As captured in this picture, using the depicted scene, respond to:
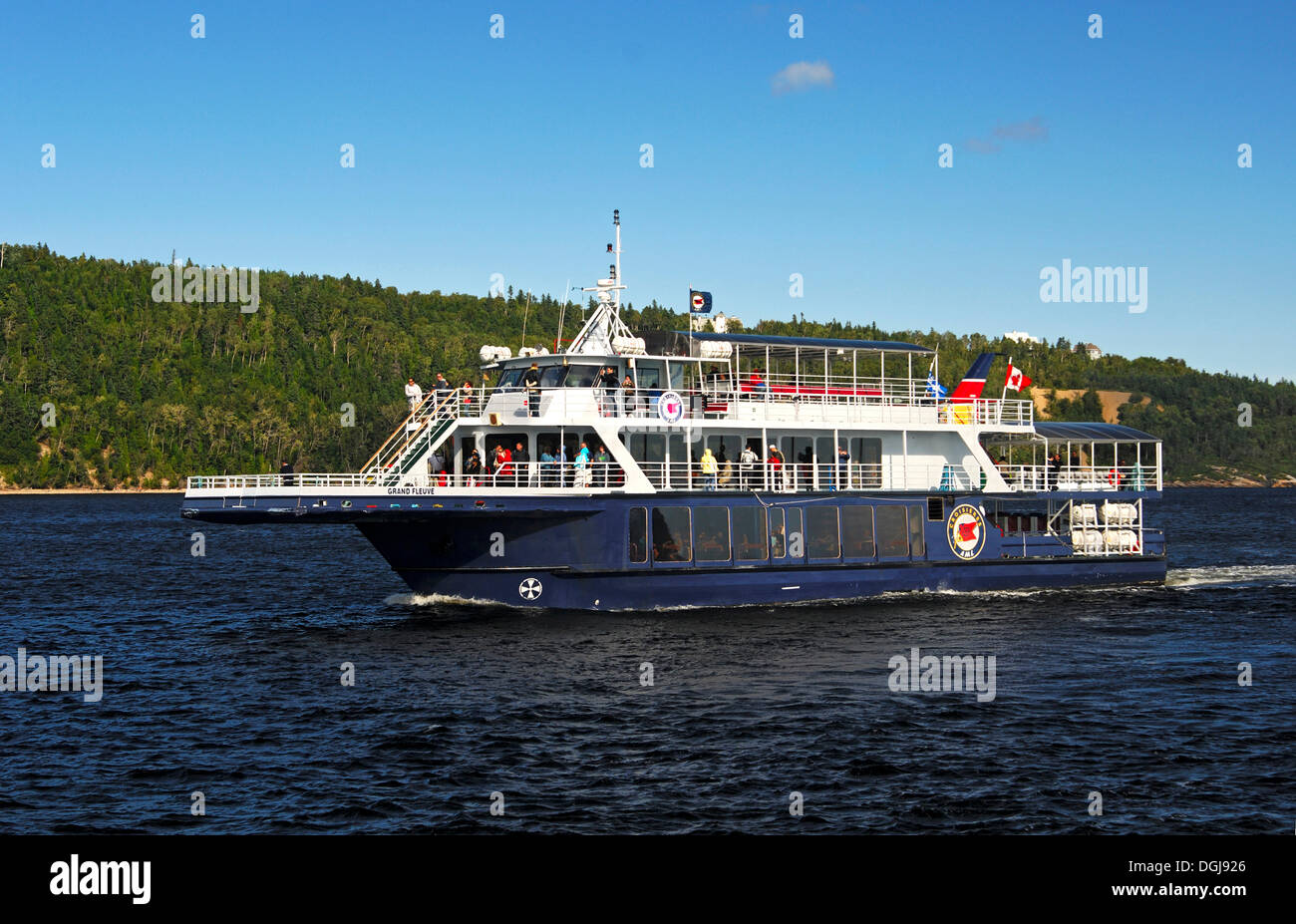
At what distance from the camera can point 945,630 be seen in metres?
29.3

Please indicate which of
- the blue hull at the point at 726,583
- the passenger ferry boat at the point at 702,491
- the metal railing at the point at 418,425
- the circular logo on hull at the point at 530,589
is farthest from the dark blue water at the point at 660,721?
the metal railing at the point at 418,425

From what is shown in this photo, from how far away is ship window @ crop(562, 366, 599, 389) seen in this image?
105 ft

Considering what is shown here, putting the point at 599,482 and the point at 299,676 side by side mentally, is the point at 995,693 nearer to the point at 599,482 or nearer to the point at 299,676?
the point at 599,482

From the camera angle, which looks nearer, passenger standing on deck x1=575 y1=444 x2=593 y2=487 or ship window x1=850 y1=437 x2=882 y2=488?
passenger standing on deck x1=575 y1=444 x2=593 y2=487

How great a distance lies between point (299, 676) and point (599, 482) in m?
9.13

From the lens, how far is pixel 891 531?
111 feet

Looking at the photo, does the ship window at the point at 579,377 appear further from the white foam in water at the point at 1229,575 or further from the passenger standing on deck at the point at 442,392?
the white foam in water at the point at 1229,575

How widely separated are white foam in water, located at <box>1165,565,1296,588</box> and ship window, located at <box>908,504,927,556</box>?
35.2 feet

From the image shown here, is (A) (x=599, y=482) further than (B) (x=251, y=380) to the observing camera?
No

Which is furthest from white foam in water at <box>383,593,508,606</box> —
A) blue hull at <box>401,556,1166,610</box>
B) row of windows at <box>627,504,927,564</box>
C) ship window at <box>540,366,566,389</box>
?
ship window at <box>540,366,566,389</box>

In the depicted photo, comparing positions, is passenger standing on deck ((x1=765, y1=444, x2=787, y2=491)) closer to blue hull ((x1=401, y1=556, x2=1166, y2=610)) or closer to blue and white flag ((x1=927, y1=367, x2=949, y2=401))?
blue hull ((x1=401, y1=556, x2=1166, y2=610))

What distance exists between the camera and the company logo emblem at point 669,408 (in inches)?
1251

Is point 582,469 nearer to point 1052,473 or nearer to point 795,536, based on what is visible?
point 795,536

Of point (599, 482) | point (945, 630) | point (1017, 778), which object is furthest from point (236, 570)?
point (1017, 778)
